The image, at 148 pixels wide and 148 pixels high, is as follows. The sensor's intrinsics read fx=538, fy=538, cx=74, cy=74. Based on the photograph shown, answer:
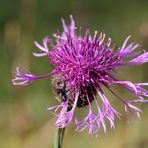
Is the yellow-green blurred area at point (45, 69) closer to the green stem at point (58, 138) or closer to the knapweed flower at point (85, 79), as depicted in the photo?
the knapweed flower at point (85, 79)

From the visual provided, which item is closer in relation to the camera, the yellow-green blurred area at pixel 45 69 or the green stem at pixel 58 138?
the green stem at pixel 58 138

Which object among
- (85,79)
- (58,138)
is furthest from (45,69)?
(58,138)

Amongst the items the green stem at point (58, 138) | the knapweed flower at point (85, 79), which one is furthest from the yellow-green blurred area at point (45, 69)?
the green stem at point (58, 138)

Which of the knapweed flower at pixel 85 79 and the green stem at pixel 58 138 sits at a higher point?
the knapweed flower at pixel 85 79

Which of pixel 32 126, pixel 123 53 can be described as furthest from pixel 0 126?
pixel 123 53

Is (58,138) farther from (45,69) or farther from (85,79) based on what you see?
(45,69)

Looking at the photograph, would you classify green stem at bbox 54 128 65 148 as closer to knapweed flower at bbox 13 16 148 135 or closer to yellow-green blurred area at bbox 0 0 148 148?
knapweed flower at bbox 13 16 148 135
